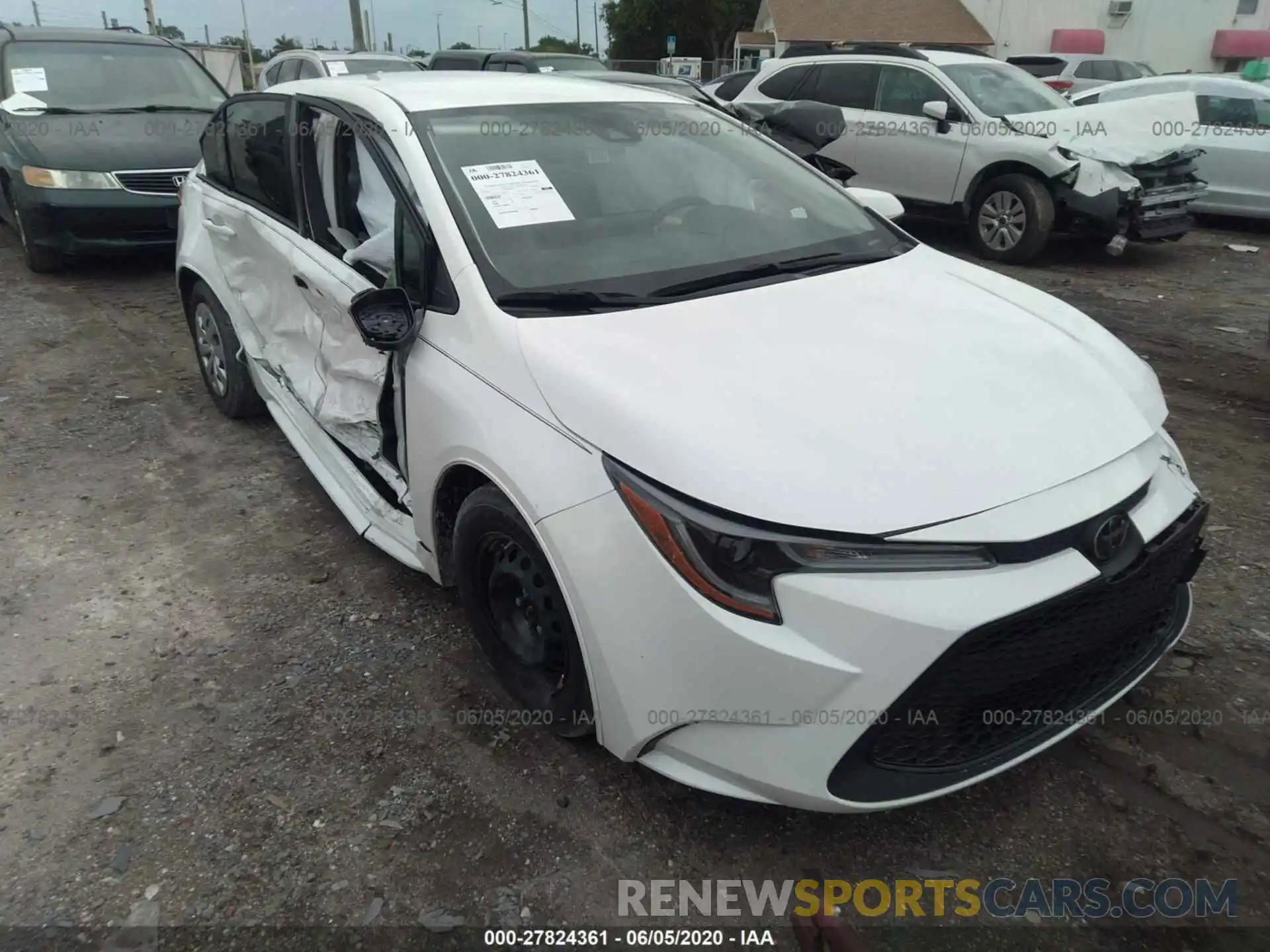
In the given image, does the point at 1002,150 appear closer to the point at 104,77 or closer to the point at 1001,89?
the point at 1001,89

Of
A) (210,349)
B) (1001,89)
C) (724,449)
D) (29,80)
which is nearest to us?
(724,449)

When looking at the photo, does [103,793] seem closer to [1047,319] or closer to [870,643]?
[870,643]

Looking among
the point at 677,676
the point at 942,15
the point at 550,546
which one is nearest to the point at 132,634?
the point at 550,546

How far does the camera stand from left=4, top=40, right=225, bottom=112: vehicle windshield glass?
23.9ft

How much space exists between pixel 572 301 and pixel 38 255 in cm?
673

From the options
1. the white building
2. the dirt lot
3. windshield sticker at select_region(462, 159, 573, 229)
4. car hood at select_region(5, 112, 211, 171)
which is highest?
the white building

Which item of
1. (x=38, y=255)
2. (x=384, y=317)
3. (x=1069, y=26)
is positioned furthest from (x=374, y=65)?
(x=1069, y=26)

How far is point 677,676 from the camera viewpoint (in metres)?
1.88

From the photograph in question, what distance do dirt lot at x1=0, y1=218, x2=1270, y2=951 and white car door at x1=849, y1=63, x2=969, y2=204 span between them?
5070mm

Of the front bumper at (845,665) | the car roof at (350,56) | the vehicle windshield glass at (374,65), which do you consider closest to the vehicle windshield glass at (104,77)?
the vehicle windshield glass at (374,65)

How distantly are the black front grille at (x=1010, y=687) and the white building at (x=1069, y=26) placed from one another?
33384 millimetres

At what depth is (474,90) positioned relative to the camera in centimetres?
305

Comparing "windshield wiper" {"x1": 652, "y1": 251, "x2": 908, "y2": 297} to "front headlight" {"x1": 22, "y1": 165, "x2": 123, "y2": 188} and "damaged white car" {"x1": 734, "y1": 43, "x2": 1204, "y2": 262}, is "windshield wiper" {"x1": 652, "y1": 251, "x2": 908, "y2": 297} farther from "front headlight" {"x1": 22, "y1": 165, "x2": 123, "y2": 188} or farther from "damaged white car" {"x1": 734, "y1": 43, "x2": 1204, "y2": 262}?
"front headlight" {"x1": 22, "y1": 165, "x2": 123, "y2": 188}

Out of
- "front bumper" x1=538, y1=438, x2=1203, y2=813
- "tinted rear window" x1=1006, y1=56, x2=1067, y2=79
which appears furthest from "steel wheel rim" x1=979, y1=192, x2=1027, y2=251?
"tinted rear window" x1=1006, y1=56, x2=1067, y2=79
